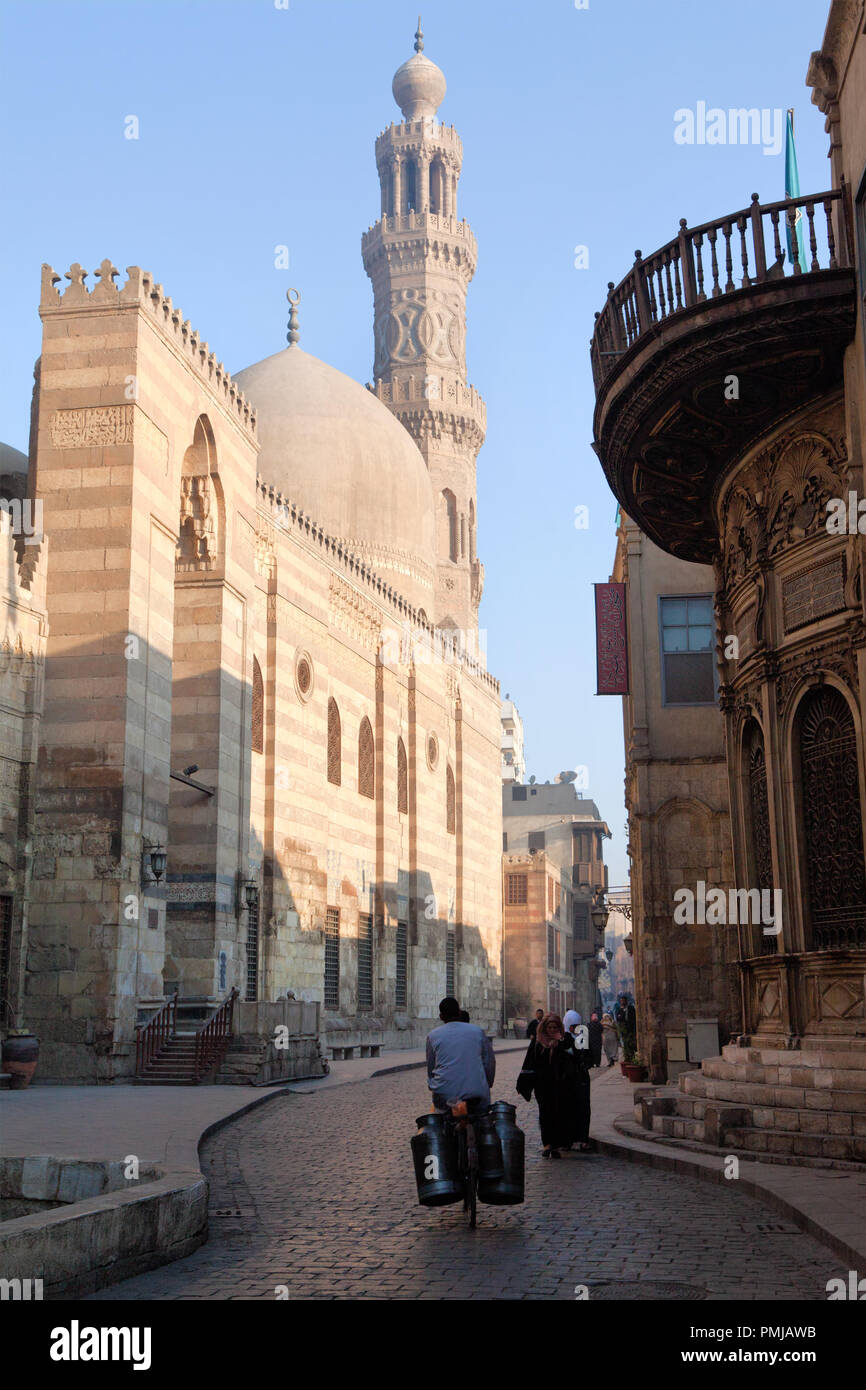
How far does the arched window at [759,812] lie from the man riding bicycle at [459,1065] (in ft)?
15.8

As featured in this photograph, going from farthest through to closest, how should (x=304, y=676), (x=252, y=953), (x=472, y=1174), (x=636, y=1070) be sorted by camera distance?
1. (x=304, y=676)
2. (x=252, y=953)
3. (x=636, y=1070)
4. (x=472, y=1174)

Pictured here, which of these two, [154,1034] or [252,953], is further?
[252,953]

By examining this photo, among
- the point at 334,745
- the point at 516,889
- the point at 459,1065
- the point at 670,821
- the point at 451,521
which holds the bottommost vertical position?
the point at 459,1065

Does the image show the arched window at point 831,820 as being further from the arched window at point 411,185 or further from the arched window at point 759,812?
the arched window at point 411,185

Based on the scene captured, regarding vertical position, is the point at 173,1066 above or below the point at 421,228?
below

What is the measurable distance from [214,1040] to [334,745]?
14.5m

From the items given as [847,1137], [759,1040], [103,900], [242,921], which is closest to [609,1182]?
[847,1137]

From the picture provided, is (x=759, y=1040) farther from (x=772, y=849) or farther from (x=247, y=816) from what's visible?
(x=247, y=816)

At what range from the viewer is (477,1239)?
305 inches

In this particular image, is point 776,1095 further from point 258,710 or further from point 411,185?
point 411,185

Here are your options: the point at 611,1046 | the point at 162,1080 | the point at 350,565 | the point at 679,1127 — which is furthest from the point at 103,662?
the point at 611,1046

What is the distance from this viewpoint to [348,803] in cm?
3481

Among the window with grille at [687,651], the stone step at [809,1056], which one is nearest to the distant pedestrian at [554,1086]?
the stone step at [809,1056]

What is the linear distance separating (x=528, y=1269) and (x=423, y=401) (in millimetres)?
52693
